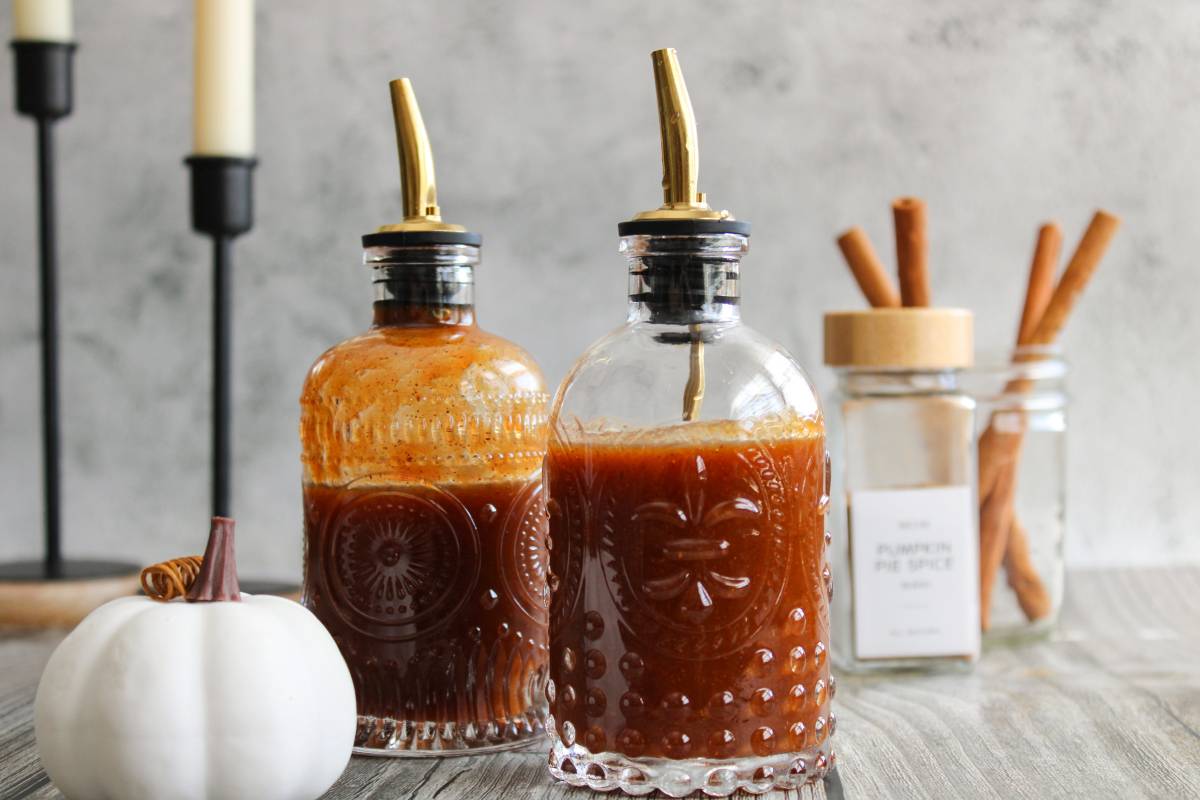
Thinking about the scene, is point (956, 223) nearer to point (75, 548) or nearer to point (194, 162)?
point (194, 162)

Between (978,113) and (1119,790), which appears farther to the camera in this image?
(978,113)

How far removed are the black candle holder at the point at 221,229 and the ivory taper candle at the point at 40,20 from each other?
18 cm

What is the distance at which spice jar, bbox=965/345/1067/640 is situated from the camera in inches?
38.9

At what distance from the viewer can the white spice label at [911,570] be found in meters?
0.90

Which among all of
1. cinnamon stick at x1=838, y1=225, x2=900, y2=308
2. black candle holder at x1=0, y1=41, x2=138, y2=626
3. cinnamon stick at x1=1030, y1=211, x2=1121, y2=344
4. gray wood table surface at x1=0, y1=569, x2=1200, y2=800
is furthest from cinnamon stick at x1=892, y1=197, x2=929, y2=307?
black candle holder at x1=0, y1=41, x2=138, y2=626

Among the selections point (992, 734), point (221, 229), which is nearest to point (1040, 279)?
point (992, 734)

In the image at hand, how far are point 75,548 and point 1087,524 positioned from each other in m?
0.98

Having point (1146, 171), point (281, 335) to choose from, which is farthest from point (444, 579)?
point (1146, 171)

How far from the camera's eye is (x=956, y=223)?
1.25 m

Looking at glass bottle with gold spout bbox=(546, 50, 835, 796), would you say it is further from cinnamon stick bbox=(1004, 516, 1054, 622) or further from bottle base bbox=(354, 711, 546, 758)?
cinnamon stick bbox=(1004, 516, 1054, 622)

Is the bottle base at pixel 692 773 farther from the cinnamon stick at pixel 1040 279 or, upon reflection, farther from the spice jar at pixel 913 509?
the cinnamon stick at pixel 1040 279

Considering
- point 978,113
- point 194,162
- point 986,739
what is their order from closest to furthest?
point 986,739 → point 194,162 → point 978,113

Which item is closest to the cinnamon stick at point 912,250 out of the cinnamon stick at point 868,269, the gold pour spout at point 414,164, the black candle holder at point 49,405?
the cinnamon stick at point 868,269

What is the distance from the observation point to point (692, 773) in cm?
61
